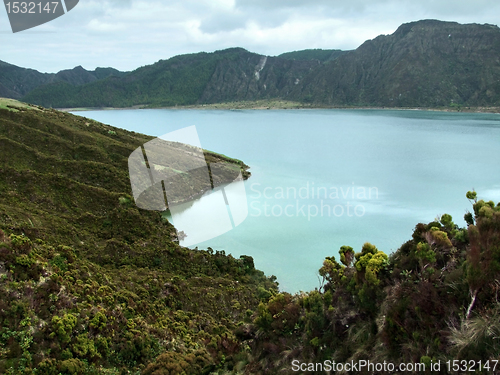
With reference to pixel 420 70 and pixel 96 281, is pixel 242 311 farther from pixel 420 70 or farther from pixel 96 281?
pixel 420 70

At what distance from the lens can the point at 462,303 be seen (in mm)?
8477

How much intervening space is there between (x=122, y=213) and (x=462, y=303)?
19.8m

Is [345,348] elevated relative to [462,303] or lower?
lower

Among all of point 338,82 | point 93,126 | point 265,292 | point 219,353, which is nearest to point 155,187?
point 93,126

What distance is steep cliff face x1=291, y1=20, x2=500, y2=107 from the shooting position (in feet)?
503

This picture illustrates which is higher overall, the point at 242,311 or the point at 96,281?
the point at 96,281

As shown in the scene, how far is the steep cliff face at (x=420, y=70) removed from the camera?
15338 cm

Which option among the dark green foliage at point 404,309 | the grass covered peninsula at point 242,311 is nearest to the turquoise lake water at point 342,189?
the grass covered peninsula at point 242,311

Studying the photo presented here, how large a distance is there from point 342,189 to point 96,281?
101 ft

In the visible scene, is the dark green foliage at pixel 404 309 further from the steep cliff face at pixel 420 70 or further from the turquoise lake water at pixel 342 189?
the steep cliff face at pixel 420 70

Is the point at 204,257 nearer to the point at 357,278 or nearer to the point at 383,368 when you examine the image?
the point at 357,278

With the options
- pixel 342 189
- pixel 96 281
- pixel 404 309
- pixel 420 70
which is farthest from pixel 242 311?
pixel 420 70

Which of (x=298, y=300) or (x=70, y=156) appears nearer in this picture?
(x=298, y=300)

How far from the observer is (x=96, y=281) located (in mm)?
13258
